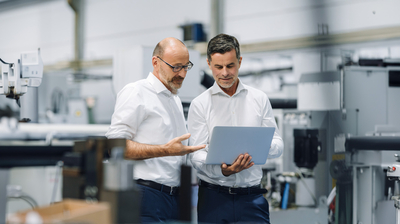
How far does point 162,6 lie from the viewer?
7379mm

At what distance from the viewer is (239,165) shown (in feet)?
5.59

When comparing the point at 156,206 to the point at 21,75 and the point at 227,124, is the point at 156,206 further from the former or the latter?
the point at 21,75

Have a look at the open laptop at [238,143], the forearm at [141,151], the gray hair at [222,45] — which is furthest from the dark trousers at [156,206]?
the gray hair at [222,45]

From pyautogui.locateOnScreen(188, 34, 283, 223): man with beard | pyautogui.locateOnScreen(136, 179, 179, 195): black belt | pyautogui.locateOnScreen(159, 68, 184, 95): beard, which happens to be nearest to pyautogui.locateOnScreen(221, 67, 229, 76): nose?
pyautogui.locateOnScreen(188, 34, 283, 223): man with beard

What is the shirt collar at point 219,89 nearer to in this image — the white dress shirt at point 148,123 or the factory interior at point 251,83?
the white dress shirt at point 148,123

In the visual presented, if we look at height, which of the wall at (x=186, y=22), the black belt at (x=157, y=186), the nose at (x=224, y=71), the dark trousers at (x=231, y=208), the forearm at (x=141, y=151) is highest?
the wall at (x=186, y=22)

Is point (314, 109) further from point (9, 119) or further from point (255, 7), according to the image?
point (255, 7)

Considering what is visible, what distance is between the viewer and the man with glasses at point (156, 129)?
1.69m

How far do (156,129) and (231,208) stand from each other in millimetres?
505

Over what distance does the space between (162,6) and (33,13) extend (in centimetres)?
351

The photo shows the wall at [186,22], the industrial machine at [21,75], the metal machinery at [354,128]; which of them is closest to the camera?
the industrial machine at [21,75]

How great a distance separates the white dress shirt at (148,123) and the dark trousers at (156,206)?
0.06 meters

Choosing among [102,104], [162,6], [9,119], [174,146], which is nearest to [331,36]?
[162,6]

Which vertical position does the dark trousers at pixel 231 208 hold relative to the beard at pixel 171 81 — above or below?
below
